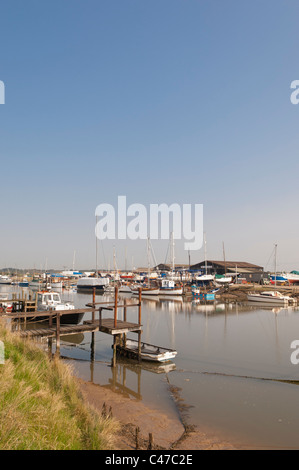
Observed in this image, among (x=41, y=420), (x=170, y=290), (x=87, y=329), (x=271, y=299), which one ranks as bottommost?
(x=271, y=299)

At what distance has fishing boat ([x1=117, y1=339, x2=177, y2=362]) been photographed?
19.3 m

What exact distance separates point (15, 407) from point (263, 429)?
940 centimetres

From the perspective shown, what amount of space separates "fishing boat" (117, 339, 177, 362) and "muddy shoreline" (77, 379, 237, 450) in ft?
14.3

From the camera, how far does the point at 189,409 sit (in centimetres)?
1327

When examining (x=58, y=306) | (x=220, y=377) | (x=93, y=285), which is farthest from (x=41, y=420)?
(x=93, y=285)

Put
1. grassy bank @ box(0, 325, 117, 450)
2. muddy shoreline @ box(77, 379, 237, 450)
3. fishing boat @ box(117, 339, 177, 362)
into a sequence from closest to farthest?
grassy bank @ box(0, 325, 117, 450)
muddy shoreline @ box(77, 379, 237, 450)
fishing boat @ box(117, 339, 177, 362)

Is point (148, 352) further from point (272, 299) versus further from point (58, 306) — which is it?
point (272, 299)

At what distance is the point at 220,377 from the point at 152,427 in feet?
25.3

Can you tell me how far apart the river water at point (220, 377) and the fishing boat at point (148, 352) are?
516mm

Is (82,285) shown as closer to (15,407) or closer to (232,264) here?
(232,264)

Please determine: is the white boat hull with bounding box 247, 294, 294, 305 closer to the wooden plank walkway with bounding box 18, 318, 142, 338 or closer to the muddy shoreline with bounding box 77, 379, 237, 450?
the wooden plank walkway with bounding box 18, 318, 142, 338

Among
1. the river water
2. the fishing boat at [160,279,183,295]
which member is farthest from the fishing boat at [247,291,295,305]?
the river water

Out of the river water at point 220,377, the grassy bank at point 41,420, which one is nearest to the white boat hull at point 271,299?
the river water at point 220,377

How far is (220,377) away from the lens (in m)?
17.8
